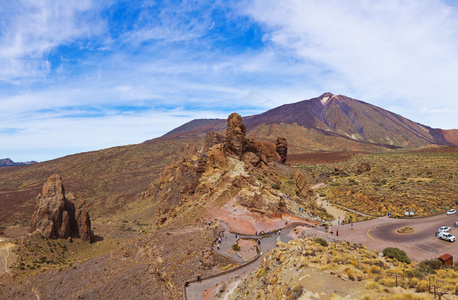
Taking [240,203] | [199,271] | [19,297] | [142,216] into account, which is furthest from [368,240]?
[142,216]

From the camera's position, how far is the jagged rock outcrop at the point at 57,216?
3453 centimetres

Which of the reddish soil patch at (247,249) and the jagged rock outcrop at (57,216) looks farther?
the jagged rock outcrop at (57,216)

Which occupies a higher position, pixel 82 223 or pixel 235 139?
pixel 235 139

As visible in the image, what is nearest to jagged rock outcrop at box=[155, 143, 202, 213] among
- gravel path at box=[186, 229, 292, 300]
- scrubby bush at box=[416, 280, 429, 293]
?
gravel path at box=[186, 229, 292, 300]

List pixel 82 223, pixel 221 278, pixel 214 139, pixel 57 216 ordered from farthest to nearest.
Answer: pixel 214 139
pixel 82 223
pixel 57 216
pixel 221 278

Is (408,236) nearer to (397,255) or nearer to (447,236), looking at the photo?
(447,236)

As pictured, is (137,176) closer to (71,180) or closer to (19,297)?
(71,180)

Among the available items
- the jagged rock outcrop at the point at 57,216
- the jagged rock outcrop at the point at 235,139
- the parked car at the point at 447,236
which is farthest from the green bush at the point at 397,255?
the jagged rock outcrop at the point at 57,216

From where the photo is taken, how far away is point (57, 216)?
117ft

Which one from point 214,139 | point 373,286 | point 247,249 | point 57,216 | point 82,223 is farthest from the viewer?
point 214,139

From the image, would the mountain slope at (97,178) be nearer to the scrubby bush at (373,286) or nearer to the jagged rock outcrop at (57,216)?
the jagged rock outcrop at (57,216)

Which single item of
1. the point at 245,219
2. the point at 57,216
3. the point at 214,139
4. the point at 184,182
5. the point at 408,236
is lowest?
the point at 408,236

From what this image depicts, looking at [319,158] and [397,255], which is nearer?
[397,255]

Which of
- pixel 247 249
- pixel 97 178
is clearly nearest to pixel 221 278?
pixel 247 249
